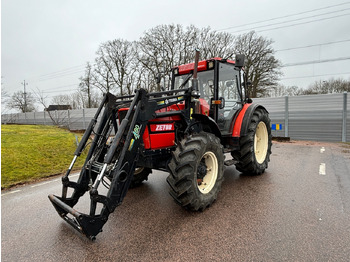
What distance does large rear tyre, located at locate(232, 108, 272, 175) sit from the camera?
4469 mm

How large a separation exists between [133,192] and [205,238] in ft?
6.10

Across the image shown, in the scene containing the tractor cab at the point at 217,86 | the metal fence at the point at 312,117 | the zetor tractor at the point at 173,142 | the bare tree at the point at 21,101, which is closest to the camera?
the zetor tractor at the point at 173,142

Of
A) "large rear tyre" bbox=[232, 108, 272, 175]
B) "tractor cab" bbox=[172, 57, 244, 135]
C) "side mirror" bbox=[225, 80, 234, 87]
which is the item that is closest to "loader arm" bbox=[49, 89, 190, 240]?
"tractor cab" bbox=[172, 57, 244, 135]

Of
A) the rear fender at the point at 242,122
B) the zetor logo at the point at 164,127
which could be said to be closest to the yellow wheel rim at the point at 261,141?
the rear fender at the point at 242,122

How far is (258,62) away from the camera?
824 inches

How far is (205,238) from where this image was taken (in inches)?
97.6

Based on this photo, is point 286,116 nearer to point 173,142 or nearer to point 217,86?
point 217,86

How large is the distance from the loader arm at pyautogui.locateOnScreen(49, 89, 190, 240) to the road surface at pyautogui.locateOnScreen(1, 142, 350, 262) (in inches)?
11.2

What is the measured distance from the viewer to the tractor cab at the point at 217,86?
14.0 feet

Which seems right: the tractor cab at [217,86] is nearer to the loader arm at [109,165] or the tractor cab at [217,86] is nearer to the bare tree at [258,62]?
the loader arm at [109,165]

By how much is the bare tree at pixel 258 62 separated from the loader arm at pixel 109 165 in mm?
19716

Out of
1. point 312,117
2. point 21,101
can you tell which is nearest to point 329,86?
point 312,117

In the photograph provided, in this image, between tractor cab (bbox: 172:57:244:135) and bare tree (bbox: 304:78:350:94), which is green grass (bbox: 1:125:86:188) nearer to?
tractor cab (bbox: 172:57:244:135)

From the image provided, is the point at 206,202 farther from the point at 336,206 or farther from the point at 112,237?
the point at 336,206
